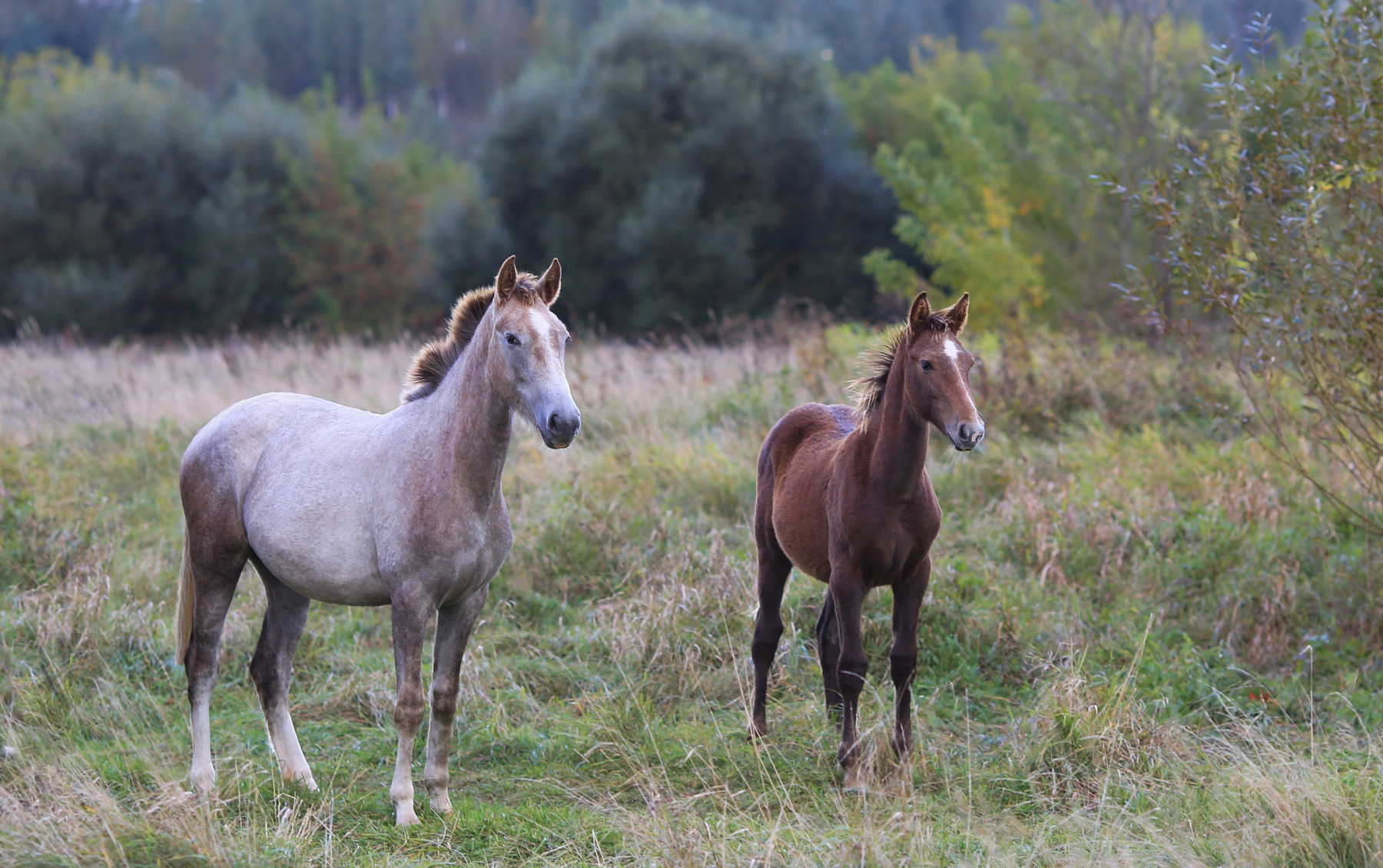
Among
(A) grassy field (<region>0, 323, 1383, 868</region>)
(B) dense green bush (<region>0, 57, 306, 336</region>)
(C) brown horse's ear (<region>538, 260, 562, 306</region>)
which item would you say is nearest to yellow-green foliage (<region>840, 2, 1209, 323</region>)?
(A) grassy field (<region>0, 323, 1383, 868</region>)

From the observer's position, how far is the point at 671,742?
478 cm

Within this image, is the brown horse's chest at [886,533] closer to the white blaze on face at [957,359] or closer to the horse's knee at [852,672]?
the horse's knee at [852,672]

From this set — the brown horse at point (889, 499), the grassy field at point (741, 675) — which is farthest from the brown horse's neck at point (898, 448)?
the grassy field at point (741, 675)

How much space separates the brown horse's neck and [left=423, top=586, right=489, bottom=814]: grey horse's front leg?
1.63 metres

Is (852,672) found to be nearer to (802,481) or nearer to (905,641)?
(905,641)

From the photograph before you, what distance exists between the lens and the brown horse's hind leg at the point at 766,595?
16.2 ft

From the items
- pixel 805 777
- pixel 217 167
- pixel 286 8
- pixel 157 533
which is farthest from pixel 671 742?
pixel 286 8

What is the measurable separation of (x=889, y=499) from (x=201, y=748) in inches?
118

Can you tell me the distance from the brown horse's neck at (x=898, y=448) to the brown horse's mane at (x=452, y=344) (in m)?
1.46

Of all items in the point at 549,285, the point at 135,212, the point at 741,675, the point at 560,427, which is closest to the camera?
the point at 560,427

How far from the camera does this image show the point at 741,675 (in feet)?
17.5

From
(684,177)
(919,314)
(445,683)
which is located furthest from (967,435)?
(684,177)

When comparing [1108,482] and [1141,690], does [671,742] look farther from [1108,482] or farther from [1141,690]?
[1108,482]

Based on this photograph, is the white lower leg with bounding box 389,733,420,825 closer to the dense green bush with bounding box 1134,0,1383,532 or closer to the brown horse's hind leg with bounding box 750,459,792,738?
the brown horse's hind leg with bounding box 750,459,792,738
